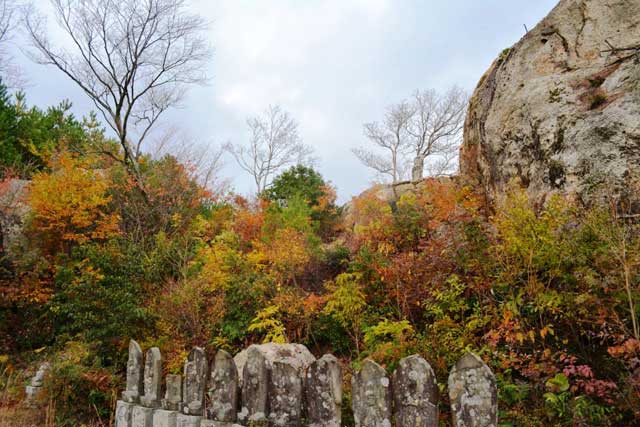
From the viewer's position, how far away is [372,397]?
105 inches

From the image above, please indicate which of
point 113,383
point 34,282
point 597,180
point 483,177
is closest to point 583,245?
point 597,180

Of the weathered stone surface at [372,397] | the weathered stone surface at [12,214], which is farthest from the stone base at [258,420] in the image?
the weathered stone surface at [12,214]

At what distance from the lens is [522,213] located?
431 centimetres

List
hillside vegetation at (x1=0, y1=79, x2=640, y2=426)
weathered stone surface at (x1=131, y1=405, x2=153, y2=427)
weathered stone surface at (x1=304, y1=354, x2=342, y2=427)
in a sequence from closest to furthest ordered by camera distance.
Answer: weathered stone surface at (x1=304, y1=354, x2=342, y2=427), weathered stone surface at (x1=131, y1=405, x2=153, y2=427), hillside vegetation at (x1=0, y1=79, x2=640, y2=426)

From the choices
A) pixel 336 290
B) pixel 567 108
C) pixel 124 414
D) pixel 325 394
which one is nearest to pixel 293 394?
pixel 325 394

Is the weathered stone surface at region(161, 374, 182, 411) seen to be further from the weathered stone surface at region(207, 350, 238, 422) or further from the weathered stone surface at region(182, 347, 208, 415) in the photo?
the weathered stone surface at region(207, 350, 238, 422)

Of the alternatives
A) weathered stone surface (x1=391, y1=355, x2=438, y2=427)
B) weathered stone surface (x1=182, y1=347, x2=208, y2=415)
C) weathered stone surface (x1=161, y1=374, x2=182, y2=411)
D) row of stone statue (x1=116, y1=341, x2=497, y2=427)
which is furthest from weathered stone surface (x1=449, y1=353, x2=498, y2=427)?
weathered stone surface (x1=161, y1=374, x2=182, y2=411)

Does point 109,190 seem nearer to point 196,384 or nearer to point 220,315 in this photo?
point 220,315

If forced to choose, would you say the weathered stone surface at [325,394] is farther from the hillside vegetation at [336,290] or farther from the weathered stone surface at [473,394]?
the hillside vegetation at [336,290]

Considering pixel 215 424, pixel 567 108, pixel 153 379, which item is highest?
pixel 567 108

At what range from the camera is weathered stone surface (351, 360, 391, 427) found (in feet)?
8.59

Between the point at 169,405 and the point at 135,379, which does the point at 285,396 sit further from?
the point at 135,379

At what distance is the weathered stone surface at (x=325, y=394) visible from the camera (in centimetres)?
283

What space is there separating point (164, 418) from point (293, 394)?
1.34 metres
